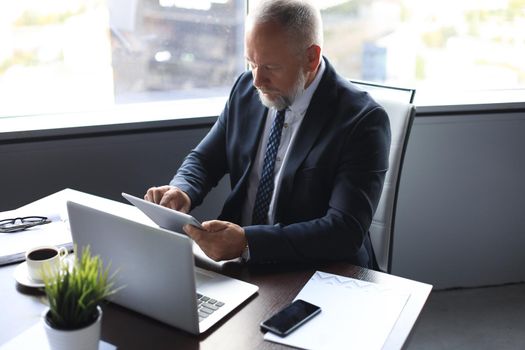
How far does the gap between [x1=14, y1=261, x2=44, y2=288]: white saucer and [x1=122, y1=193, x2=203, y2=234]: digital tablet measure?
26cm

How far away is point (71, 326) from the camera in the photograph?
0.92 meters

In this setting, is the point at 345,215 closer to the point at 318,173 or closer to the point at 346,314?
the point at 318,173

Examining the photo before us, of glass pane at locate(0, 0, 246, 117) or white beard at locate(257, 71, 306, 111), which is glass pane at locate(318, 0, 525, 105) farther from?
white beard at locate(257, 71, 306, 111)

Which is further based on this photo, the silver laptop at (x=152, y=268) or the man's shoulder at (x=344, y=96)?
the man's shoulder at (x=344, y=96)

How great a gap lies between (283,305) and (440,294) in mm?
1747

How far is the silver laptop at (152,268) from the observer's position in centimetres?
101

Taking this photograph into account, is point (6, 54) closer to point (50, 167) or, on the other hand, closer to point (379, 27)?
point (50, 167)

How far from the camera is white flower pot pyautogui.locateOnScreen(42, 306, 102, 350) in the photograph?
3.01ft

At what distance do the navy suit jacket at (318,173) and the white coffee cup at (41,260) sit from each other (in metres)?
0.42

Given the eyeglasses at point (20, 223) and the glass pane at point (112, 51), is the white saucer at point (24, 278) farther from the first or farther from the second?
the glass pane at point (112, 51)

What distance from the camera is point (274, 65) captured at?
1.61m

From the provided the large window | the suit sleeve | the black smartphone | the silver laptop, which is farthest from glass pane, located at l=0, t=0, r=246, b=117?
the black smartphone

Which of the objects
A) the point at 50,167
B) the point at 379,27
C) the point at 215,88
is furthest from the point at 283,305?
Result: the point at 379,27

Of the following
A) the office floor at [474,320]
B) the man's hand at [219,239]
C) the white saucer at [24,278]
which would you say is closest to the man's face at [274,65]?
the man's hand at [219,239]
